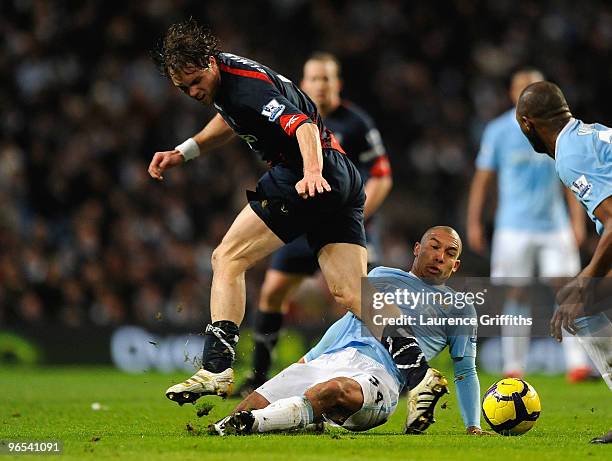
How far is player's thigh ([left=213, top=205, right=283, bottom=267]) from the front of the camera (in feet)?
20.5

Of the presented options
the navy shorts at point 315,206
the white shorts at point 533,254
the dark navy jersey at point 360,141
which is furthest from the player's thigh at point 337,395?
the white shorts at point 533,254

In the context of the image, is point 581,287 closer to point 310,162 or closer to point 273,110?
point 310,162

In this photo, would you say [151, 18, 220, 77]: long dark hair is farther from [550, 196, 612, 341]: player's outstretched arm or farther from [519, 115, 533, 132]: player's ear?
[550, 196, 612, 341]: player's outstretched arm

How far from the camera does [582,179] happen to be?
17.3ft

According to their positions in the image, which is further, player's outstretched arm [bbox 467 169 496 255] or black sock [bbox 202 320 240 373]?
player's outstretched arm [bbox 467 169 496 255]

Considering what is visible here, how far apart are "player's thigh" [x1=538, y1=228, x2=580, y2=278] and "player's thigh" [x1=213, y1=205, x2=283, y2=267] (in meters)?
4.69

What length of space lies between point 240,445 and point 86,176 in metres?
11.0

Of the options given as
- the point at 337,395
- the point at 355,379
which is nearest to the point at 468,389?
the point at 355,379

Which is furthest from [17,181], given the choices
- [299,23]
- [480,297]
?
[480,297]

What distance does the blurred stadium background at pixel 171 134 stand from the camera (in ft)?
47.1

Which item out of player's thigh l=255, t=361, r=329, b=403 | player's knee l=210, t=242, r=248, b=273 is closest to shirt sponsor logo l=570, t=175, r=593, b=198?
player's thigh l=255, t=361, r=329, b=403

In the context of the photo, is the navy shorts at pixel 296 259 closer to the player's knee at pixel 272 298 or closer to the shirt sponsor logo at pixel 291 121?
the player's knee at pixel 272 298

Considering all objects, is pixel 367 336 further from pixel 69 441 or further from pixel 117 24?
pixel 117 24

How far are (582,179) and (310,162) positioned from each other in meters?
1.38
